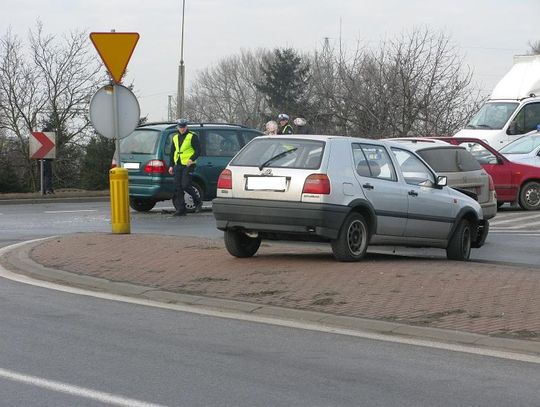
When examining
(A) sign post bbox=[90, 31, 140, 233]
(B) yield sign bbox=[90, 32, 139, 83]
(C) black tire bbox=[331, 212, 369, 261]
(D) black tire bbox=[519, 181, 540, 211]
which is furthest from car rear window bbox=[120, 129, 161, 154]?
(C) black tire bbox=[331, 212, 369, 261]

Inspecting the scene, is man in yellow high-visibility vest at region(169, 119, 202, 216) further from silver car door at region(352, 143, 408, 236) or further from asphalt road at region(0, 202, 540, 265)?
silver car door at region(352, 143, 408, 236)

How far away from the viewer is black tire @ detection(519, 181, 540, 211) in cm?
2419

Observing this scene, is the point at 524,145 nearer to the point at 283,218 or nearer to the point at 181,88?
the point at 283,218

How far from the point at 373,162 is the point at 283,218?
1.59 metres

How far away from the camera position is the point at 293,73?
8569cm

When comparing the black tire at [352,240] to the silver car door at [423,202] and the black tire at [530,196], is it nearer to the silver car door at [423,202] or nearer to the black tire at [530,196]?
the silver car door at [423,202]

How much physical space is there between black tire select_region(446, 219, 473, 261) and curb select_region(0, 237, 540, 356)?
15.7 feet

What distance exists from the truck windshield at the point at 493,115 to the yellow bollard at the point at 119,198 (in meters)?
17.9

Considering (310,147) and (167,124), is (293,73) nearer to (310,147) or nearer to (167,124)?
(167,124)

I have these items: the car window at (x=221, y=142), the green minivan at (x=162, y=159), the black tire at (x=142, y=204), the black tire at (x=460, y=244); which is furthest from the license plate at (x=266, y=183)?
the black tire at (x=142, y=204)

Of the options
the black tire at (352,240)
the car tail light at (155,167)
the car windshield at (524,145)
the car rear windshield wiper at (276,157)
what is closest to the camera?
the black tire at (352,240)

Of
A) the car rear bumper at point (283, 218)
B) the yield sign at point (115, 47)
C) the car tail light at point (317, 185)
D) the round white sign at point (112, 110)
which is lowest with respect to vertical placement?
the car rear bumper at point (283, 218)

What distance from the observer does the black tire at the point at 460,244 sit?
14398mm

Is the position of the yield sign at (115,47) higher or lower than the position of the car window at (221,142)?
higher
